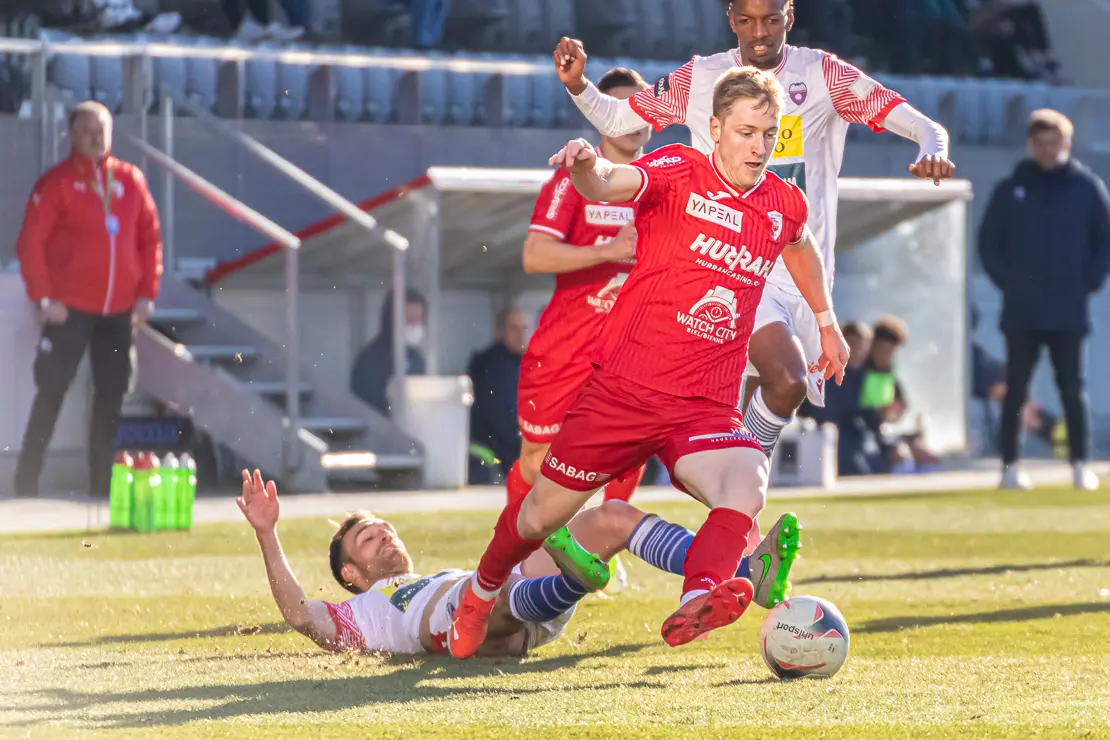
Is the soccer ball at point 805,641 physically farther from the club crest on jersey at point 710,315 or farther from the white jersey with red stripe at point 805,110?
the white jersey with red stripe at point 805,110

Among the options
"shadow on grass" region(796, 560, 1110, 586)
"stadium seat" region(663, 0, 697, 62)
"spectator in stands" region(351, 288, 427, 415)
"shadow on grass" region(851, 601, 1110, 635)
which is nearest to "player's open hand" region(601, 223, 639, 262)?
"shadow on grass" region(851, 601, 1110, 635)

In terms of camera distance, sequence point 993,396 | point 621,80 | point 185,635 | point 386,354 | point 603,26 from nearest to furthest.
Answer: point 185,635, point 621,80, point 386,354, point 993,396, point 603,26

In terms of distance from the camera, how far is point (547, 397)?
7.27 metres

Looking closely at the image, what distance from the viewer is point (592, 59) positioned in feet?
61.7

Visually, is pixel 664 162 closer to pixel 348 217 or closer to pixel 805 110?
pixel 805 110

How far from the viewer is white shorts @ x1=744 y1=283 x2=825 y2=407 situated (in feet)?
21.5

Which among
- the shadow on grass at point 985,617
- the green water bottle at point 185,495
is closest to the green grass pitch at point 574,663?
the shadow on grass at point 985,617

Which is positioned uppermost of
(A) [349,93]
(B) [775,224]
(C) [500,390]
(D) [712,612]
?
(B) [775,224]

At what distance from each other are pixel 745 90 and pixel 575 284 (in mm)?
2141

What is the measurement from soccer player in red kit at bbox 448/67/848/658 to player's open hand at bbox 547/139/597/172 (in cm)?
13

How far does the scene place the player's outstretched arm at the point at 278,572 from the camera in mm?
5602

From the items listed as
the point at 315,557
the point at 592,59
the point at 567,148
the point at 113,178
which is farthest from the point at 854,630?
the point at 592,59

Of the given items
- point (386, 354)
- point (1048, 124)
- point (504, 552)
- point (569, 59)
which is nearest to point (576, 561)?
point (504, 552)

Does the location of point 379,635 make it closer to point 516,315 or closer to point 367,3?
point 516,315
